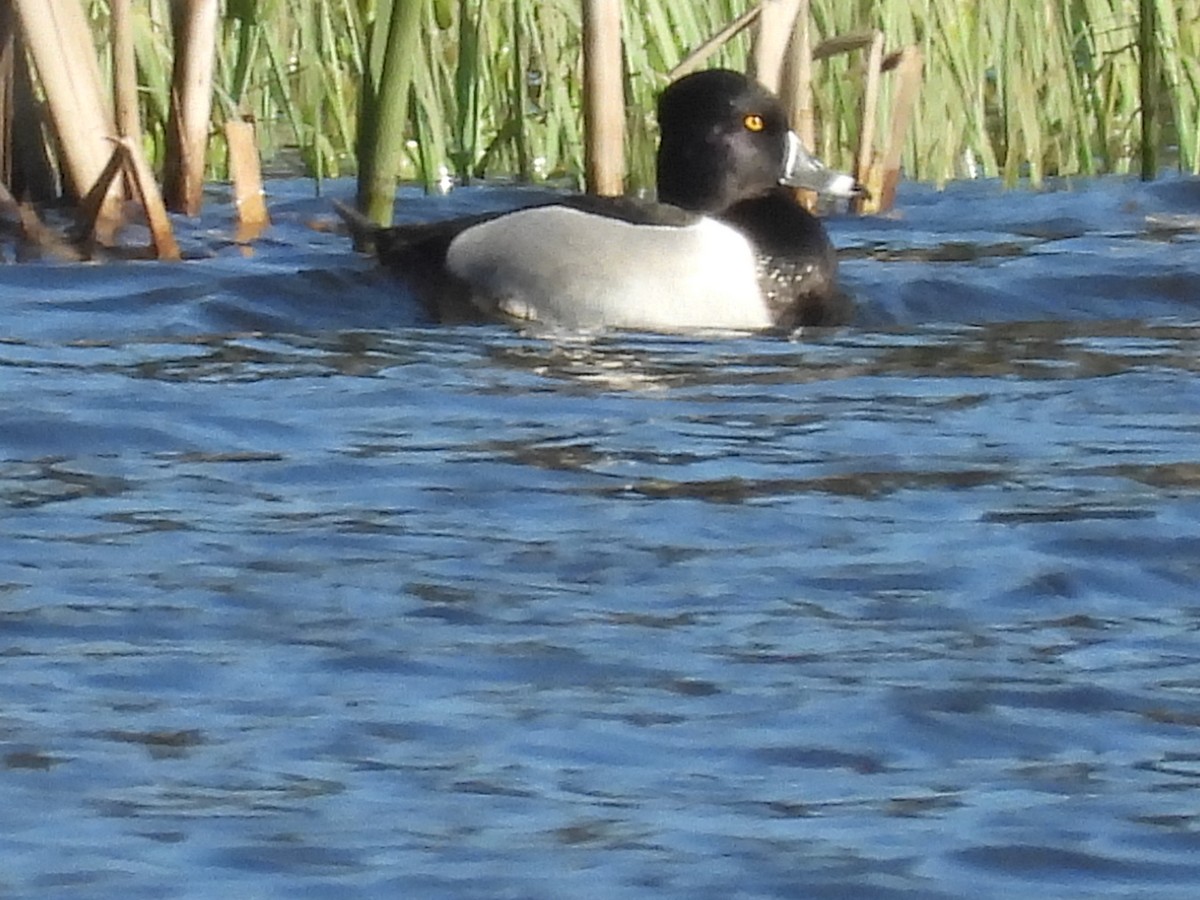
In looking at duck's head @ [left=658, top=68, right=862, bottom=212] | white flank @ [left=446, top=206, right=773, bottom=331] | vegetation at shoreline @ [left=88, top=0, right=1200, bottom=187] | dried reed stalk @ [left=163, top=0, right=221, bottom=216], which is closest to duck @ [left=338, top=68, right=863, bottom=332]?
white flank @ [left=446, top=206, right=773, bottom=331]

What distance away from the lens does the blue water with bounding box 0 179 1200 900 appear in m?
3.56

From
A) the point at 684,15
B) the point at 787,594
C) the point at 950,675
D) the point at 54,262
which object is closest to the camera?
the point at 950,675

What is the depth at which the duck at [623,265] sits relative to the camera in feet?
25.8

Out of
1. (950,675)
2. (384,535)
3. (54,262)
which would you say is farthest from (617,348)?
(950,675)

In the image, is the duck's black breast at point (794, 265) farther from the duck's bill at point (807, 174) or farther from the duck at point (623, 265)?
the duck's bill at point (807, 174)

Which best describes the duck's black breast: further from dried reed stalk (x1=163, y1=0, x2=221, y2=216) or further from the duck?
dried reed stalk (x1=163, y1=0, x2=221, y2=216)

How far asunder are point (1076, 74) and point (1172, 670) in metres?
5.24

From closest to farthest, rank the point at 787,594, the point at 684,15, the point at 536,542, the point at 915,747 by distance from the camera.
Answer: the point at 915,747 → the point at 787,594 → the point at 536,542 → the point at 684,15

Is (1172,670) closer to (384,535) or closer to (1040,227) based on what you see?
(384,535)

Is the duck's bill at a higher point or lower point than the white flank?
higher

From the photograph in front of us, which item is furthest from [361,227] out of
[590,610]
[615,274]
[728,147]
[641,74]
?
[590,610]

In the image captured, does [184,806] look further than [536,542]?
No

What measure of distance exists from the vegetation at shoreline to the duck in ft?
2.05

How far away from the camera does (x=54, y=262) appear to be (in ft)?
26.2
